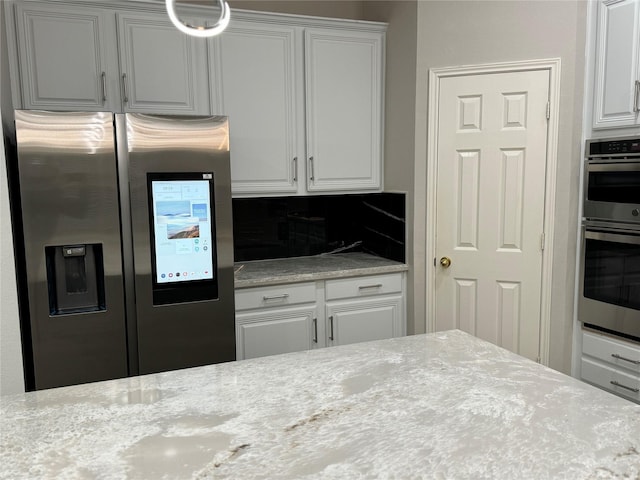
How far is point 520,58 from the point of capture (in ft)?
9.67

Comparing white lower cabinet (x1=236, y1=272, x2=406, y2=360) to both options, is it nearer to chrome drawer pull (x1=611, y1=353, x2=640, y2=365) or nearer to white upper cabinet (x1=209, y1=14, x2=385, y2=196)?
white upper cabinet (x1=209, y1=14, x2=385, y2=196)

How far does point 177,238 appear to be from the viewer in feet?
8.36

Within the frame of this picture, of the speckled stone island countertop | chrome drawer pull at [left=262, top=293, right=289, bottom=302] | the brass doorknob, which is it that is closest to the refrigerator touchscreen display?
chrome drawer pull at [left=262, top=293, right=289, bottom=302]

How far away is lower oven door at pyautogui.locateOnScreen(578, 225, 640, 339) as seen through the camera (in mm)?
2656

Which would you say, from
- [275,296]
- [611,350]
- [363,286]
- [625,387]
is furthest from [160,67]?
[625,387]

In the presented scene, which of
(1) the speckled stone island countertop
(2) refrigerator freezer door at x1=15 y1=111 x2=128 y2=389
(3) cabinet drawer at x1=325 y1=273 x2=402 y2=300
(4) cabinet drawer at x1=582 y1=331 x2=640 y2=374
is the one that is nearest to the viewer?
(1) the speckled stone island countertop

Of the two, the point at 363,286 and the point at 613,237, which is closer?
the point at 613,237

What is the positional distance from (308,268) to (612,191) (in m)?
1.72

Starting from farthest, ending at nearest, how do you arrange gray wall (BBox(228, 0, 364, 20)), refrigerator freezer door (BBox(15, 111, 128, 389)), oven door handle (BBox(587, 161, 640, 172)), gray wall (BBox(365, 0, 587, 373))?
gray wall (BBox(228, 0, 364, 20)), gray wall (BBox(365, 0, 587, 373)), oven door handle (BBox(587, 161, 640, 172)), refrigerator freezer door (BBox(15, 111, 128, 389))

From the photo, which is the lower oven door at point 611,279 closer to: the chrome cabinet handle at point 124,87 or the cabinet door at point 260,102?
the cabinet door at point 260,102

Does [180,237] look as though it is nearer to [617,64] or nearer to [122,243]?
[122,243]

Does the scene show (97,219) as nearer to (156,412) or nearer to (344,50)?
(156,412)

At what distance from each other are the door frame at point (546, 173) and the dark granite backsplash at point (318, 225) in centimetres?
22

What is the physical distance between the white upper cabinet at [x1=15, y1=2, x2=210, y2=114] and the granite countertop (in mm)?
997
